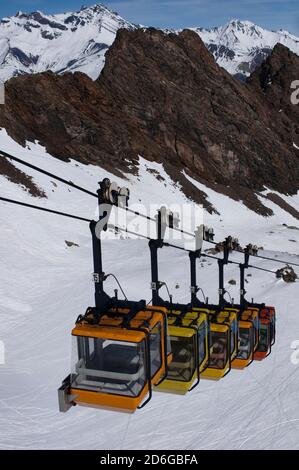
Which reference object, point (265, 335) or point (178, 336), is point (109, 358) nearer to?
point (178, 336)

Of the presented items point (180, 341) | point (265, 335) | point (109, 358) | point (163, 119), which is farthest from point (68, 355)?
point (163, 119)

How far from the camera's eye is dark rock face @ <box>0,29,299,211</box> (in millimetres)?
58125

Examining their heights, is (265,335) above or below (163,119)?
below

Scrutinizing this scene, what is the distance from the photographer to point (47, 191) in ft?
138

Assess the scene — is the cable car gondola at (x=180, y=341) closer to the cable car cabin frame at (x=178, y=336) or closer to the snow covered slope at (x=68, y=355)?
the cable car cabin frame at (x=178, y=336)

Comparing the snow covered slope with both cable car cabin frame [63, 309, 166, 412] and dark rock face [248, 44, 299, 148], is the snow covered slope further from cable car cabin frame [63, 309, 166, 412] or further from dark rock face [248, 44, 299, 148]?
dark rock face [248, 44, 299, 148]

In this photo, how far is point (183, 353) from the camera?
12297 mm

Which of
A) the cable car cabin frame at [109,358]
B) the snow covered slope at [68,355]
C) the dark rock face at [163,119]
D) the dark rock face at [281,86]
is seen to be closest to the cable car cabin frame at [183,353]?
the cable car cabin frame at [109,358]

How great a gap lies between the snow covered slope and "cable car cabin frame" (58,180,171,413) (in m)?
6.46

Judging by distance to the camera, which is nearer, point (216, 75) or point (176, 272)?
point (176, 272)

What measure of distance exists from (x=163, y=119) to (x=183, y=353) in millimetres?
61930
